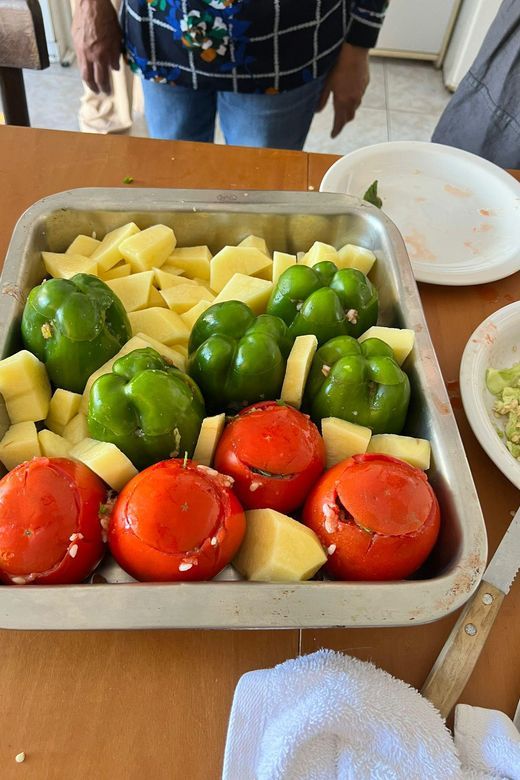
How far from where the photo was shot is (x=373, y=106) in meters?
2.82

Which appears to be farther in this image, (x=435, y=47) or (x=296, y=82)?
(x=435, y=47)

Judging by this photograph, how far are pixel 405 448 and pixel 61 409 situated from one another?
0.42 m

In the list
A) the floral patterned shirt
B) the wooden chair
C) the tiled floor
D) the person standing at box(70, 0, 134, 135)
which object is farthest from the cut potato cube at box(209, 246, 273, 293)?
the tiled floor

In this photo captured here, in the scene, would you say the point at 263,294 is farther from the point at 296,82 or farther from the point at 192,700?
the point at 296,82

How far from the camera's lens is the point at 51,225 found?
0.94 metres

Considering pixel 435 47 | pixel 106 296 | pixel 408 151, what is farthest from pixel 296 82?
pixel 435 47

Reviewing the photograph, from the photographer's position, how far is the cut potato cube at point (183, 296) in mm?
902

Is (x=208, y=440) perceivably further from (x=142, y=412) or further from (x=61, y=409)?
(x=61, y=409)

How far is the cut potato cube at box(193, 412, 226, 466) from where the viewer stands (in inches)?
27.7

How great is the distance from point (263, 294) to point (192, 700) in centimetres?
53

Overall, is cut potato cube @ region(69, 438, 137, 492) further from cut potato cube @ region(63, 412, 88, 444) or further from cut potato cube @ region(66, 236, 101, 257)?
cut potato cube @ region(66, 236, 101, 257)

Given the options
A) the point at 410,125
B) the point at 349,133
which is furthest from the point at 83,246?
the point at 410,125

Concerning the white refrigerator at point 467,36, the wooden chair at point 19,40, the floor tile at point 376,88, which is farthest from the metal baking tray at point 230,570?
the floor tile at point 376,88

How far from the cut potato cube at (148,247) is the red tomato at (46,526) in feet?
1.29
